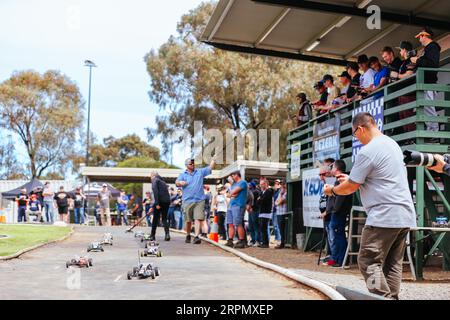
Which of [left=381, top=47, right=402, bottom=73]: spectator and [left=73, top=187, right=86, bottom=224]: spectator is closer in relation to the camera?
[left=381, top=47, right=402, bottom=73]: spectator

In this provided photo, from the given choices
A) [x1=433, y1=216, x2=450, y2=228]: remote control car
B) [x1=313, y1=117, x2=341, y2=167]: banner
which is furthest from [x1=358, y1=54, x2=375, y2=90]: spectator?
[x1=433, y1=216, x2=450, y2=228]: remote control car

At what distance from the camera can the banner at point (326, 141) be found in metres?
14.3

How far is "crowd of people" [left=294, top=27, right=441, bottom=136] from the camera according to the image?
1088 centimetres

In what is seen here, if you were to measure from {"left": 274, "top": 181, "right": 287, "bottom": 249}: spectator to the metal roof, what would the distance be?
3740 millimetres

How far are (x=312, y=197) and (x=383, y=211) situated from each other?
30.9 ft

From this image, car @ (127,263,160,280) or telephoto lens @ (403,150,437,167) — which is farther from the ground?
telephoto lens @ (403,150,437,167)

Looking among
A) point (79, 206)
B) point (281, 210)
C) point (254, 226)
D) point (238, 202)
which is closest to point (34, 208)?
point (79, 206)

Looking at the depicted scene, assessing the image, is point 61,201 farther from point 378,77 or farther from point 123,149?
point 123,149

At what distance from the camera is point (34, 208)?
108 feet

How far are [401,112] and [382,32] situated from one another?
4.96 meters

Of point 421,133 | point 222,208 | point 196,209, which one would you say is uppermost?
point 421,133

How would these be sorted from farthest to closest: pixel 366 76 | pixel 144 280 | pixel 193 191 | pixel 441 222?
pixel 193 191, pixel 366 76, pixel 441 222, pixel 144 280

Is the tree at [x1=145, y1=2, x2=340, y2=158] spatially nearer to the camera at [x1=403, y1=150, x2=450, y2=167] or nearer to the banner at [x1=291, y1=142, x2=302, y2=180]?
the banner at [x1=291, y1=142, x2=302, y2=180]

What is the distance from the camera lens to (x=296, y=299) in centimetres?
716
